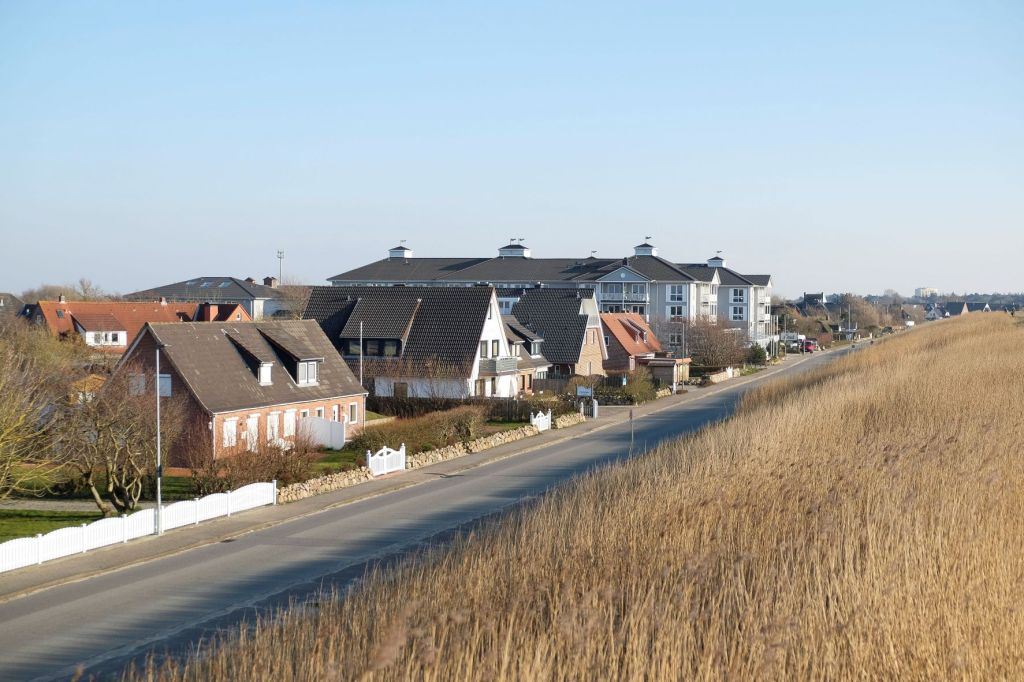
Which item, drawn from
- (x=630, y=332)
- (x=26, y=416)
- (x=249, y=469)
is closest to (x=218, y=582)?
(x=26, y=416)

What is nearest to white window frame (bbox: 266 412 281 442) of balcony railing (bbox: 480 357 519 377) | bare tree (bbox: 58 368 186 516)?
bare tree (bbox: 58 368 186 516)

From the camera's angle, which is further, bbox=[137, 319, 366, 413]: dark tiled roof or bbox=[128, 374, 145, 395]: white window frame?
bbox=[137, 319, 366, 413]: dark tiled roof

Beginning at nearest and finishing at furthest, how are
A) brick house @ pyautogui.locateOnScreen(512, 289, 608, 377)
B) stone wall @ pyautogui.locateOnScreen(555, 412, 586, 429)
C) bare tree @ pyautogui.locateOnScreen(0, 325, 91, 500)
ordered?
bare tree @ pyautogui.locateOnScreen(0, 325, 91, 500) → stone wall @ pyautogui.locateOnScreen(555, 412, 586, 429) → brick house @ pyautogui.locateOnScreen(512, 289, 608, 377)

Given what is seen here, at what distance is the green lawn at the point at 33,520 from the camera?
2483 cm

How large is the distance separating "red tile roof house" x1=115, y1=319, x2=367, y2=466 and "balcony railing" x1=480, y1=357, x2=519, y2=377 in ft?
39.1

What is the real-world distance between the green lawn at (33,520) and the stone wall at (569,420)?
85.2 ft

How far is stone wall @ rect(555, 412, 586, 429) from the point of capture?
50188 mm

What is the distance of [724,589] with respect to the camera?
9.38 metres

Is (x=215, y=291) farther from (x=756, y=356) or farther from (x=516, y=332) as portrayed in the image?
(x=516, y=332)

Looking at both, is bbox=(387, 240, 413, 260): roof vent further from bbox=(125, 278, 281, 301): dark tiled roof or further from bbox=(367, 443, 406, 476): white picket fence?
bbox=(367, 443, 406, 476): white picket fence

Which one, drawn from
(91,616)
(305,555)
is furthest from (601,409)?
(91,616)

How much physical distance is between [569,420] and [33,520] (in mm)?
28880

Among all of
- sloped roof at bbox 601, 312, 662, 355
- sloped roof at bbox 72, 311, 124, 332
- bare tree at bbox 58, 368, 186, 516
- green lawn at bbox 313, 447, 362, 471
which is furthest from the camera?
sloped roof at bbox 601, 312, 662, 355

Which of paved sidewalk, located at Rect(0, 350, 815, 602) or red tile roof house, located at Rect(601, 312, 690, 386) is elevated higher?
red tile roof house, located at Rect(601, 312, 690, 386)
